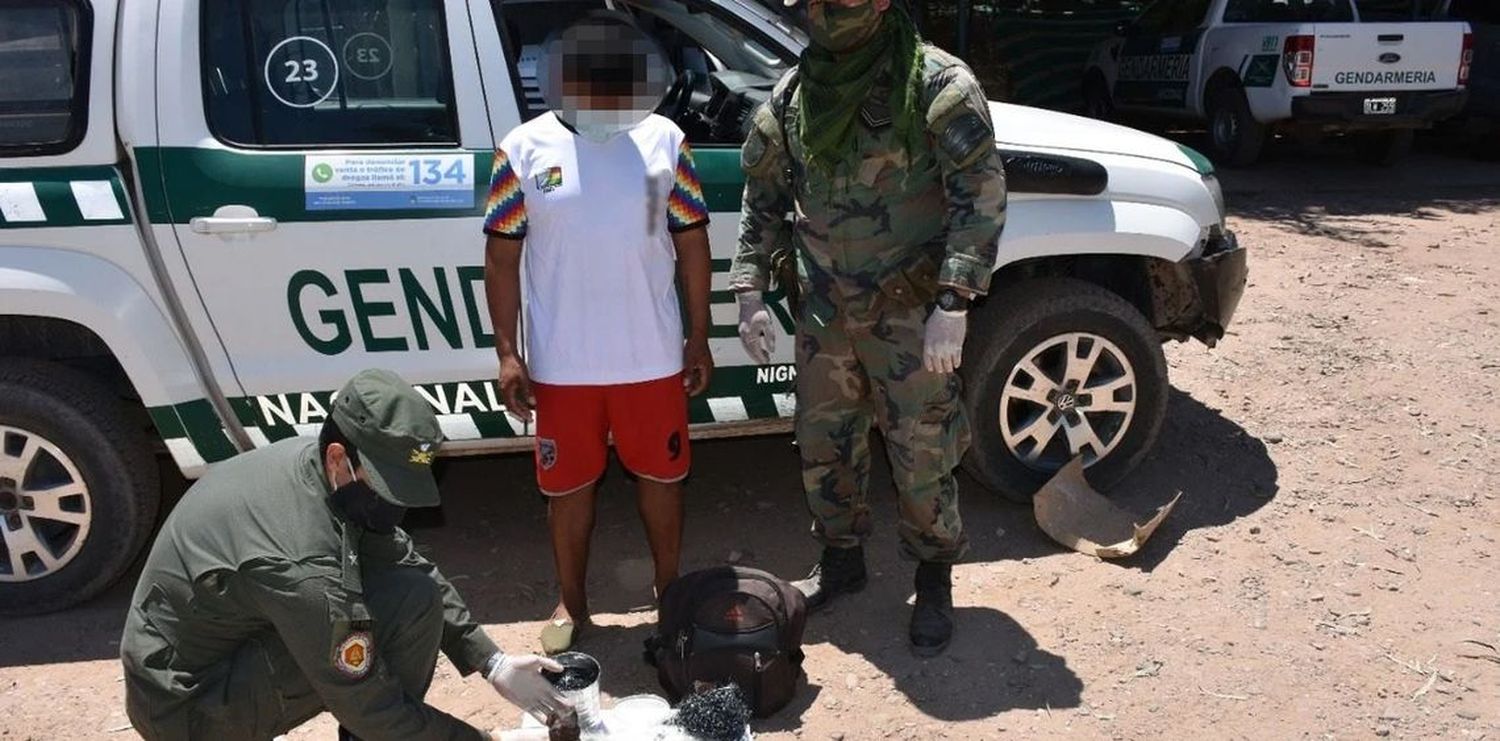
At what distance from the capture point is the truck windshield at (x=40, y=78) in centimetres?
380

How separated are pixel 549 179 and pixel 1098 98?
1152cm

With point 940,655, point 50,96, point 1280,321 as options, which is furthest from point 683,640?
point 1280,321

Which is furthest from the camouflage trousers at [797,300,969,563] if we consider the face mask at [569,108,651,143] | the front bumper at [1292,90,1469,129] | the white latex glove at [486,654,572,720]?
the front bumper at [1292,90,1469,129]

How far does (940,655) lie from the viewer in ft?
12.9

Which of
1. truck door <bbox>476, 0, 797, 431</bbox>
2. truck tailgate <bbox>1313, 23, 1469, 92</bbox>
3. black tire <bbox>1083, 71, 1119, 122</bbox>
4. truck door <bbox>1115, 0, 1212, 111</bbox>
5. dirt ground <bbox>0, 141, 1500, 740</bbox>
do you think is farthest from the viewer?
black tire <bbox>1083, 71, 1119, 122</bbox>

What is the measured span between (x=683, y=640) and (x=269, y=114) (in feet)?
6.21

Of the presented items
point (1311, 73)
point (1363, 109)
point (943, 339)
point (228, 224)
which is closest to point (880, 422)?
point (943, 339)

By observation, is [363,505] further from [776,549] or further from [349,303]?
[776,549]

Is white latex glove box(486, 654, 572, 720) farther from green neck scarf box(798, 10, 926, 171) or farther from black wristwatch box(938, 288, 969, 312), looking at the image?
green neck scarf box(798, 10, 926, 171)

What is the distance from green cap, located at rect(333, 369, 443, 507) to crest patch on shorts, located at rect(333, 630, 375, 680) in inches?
10.6

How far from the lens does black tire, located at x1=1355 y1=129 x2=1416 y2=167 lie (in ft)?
37.9

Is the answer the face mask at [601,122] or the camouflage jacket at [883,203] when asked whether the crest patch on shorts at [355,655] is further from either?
the camouflage jacket at [883,203]

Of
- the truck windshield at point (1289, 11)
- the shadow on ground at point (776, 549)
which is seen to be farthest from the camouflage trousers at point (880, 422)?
the truck windshield at point (1289, 11)

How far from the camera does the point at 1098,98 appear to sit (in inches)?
552
